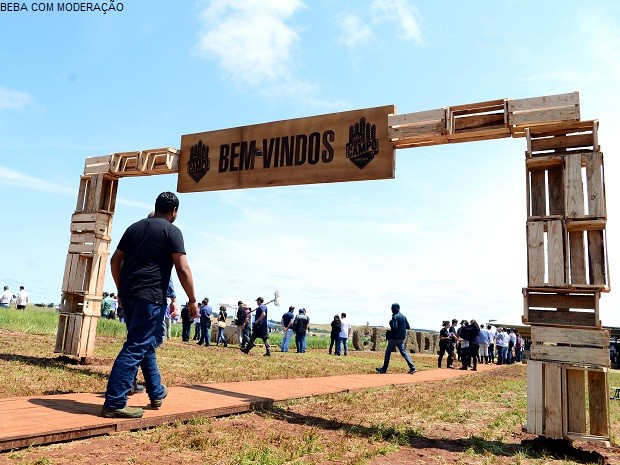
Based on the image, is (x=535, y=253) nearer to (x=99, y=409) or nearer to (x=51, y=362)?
(x=99, y=409)

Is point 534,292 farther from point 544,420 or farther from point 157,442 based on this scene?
point 157,442

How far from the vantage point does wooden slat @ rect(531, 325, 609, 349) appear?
4805mm

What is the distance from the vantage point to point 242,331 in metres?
18.9

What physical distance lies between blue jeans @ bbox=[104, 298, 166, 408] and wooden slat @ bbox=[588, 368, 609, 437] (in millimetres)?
4426

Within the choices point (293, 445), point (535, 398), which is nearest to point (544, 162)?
point (535, 398)

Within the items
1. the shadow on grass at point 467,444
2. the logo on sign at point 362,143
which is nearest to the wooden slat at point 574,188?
the shadow on grass at point 467,444

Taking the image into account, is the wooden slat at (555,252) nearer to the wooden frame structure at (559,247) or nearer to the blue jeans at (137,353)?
the wooden frame structure at (559,247)

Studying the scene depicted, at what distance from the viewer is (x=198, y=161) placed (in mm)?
8766

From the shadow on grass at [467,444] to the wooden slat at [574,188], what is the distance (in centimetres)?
239

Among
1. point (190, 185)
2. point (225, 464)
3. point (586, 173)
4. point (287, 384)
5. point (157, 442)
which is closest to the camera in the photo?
point (225, 464)

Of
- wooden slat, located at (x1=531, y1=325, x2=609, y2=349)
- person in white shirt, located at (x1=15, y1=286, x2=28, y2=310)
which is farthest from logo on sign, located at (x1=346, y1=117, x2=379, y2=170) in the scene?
person in white shirt, located at (x1=15, y1=286, x2=28, y2=310)

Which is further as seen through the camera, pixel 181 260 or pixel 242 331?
pixel 242 331

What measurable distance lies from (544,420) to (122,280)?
458 centimetres

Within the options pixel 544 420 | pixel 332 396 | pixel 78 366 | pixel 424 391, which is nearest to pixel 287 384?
pixel 332 396
